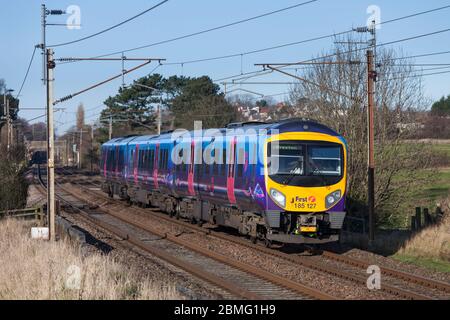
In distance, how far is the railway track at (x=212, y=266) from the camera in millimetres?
12133

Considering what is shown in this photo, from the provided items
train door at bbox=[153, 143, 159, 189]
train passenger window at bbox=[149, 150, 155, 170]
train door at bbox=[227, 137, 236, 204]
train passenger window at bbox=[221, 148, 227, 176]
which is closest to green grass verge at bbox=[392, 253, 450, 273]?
train door at bbox=[227, 137, 236, 204]

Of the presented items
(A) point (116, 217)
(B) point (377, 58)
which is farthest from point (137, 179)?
(B) point (377, 58)

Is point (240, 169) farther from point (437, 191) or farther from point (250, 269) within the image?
point (437, 191)

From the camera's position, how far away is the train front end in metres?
16.2

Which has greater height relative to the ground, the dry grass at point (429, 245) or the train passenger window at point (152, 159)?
the train passenger window at point (152, 159)

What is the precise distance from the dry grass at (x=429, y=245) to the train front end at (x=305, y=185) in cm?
213

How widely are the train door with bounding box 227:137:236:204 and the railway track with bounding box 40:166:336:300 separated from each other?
1586mm

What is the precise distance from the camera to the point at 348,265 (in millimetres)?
15625

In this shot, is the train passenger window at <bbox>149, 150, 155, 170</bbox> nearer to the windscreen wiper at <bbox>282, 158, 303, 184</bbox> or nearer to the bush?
the bush

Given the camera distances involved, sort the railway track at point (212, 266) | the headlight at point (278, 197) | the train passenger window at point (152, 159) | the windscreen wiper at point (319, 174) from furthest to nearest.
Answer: the train passenger window at point (152, 159), the windscreen wiper at point (319, 174), the headlight at point (278, 197), the railway track at point (212, 266)

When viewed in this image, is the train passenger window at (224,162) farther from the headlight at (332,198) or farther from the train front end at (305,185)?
the headlight at (332,198)

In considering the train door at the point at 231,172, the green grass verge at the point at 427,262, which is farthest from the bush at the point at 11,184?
the green grass verge at the point at 427,262

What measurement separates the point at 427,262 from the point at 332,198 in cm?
257
